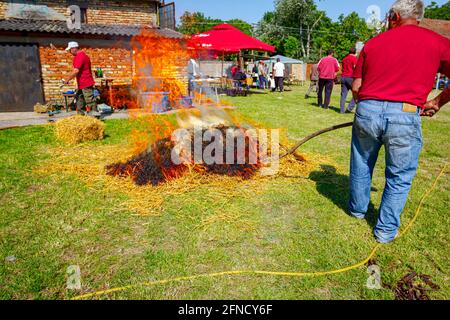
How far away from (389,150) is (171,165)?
3244 millimetres

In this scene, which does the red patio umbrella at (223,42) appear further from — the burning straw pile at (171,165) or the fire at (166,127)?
the burning straw pile at (171,165)

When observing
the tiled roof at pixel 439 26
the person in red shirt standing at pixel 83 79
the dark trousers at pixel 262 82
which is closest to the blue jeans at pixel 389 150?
the person in red shirt standing at pixel 83 79

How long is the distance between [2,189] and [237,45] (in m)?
13.0

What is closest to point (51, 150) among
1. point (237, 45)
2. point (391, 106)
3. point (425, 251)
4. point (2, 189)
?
point (2, 189)

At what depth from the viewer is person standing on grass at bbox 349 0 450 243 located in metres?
2.76

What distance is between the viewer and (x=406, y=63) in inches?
109

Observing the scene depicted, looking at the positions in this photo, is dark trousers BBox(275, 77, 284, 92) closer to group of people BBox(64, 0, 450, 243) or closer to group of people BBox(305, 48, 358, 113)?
group of people BBox(305, 48, 358, 113)

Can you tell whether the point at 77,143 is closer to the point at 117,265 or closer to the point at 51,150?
the point at 51,150

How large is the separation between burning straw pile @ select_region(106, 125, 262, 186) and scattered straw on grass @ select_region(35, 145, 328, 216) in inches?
4.7

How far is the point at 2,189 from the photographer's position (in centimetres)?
439

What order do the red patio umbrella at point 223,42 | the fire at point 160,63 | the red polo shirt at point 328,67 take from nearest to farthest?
the red polo shirt at point 328,67 < the fire at point 160,63 < the red patio umbrella at point 223,42

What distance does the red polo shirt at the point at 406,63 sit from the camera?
8.95 feet

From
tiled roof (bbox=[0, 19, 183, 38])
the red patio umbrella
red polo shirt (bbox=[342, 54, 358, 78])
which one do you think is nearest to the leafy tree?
the red patio umbrella

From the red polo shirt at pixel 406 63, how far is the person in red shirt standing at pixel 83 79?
7906 mm
